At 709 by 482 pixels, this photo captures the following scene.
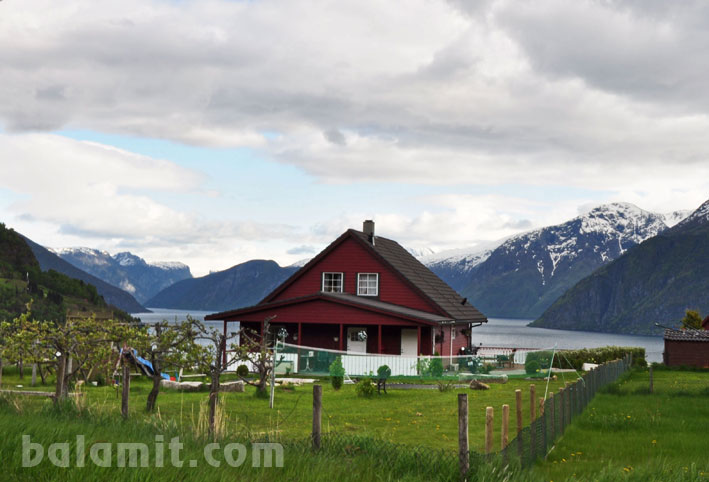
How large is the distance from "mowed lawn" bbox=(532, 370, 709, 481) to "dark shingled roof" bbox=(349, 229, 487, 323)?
66.6 feet

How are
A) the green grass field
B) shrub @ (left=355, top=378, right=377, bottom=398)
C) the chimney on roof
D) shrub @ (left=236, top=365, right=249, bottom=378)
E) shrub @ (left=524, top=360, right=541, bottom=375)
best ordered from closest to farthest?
the green grass field < shrub @ (left=355, top=378, right=377, bottom=398) < shrub @ (left=236, top=365, right=249, bottom=378) < shrub @ (left=524, top=360, right=541, bottom=375) < the chimney on roof

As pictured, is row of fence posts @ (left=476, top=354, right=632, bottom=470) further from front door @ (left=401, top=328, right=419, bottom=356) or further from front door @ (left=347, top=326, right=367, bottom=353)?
front door @ (left=347, top=326, right=367, bottom=353)

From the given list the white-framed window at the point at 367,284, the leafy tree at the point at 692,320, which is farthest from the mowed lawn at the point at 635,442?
the leafy tree at the point at 692,320

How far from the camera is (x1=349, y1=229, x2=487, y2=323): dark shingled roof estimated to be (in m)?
48.2

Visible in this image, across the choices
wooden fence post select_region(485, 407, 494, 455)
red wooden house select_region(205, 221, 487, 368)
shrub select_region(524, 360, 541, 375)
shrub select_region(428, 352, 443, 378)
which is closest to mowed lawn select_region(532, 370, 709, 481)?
wooden fence post select_region(485, 407, 494, 455)

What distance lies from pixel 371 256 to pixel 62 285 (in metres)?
155

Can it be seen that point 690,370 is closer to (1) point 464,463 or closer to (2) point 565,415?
(2) point 565,415

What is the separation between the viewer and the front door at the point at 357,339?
45.4 m

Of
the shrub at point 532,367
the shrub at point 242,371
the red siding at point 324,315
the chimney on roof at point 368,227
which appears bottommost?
the shrub at point 242,371

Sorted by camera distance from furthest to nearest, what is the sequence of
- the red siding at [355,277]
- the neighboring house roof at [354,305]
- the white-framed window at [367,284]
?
the white-framed window at [367,284] < the red siding at [355,277] < the neighboring house roof at [354,305]

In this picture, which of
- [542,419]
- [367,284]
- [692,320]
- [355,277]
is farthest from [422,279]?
[692,320]

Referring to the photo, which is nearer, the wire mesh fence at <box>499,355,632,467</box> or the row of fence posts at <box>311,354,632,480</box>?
the row of fence posts at <box>311,354,632,480</box>

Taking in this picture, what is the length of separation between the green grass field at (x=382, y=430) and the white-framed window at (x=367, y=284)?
1424cm

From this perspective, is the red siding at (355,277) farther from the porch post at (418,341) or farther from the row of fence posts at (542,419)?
the row of fence posts at (542,419)
